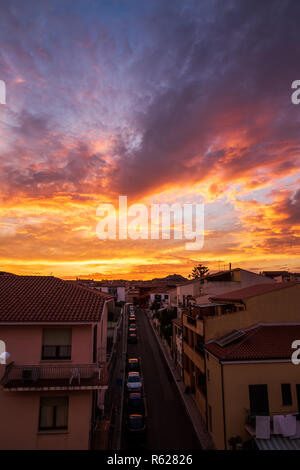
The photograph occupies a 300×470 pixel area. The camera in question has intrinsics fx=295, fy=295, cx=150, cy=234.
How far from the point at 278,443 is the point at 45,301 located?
14870 mm

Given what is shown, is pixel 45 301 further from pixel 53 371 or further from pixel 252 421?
pixel 252 421

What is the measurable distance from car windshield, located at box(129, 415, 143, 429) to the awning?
8.31m

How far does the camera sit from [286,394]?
1758 centimetres

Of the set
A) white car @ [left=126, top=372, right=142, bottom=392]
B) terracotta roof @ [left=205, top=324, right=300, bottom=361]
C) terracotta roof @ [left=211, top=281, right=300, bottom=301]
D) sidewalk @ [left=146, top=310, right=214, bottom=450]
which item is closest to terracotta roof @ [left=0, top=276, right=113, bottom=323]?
terracotta roof @ [left=205, top=324, right=300, bottom=361]

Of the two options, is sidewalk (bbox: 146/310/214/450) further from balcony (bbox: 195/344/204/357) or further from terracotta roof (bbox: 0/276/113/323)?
terracotta roof (bbox: 0/276/113/323)

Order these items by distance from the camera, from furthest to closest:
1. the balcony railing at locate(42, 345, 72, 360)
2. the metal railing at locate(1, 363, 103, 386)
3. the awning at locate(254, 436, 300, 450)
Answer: the balcony railing at locate(42, 345, 72, 360) < the awning at locate(254, 436, 300, 450) < the metal railing at locate(1, 363, 103, 386)

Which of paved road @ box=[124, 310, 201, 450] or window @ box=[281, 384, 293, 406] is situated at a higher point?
window @ box=[281, 384, 293, 406]

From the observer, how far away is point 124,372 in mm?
36562

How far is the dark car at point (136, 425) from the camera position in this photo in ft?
66.0

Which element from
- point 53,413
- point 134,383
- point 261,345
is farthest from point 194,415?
point 53,413

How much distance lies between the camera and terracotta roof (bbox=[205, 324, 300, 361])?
1778 cm

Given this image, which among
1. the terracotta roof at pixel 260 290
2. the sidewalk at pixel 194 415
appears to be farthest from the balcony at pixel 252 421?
the terracotta roof at pixel 260 290
